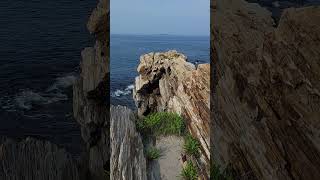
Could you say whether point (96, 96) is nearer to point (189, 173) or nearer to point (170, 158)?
point (170, 158)

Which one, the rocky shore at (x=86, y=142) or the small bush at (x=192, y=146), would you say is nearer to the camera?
the rocky shore at (x=86, y=142)

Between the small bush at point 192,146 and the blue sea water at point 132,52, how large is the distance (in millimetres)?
503

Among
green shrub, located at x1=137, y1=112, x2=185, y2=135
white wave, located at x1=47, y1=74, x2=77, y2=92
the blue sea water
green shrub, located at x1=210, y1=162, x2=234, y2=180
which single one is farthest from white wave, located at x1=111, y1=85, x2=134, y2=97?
green shrub, located at x1=210, y1=162, x2=234, y2=180

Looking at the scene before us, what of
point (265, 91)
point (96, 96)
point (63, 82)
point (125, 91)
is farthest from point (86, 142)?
point (265, 91)

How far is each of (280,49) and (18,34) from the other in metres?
1.49

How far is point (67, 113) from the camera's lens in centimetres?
228

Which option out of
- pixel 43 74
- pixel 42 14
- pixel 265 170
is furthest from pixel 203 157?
pixel 42 14

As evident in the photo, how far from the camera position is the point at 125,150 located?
2592 mm

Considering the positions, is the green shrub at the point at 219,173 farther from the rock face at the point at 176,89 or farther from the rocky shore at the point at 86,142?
the rocky shore at the point at 86,142

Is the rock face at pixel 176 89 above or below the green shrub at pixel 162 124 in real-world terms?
above

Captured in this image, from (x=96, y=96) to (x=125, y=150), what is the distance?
45 cm

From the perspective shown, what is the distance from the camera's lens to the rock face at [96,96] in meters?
2.33

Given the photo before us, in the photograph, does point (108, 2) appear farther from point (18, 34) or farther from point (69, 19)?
point (18, 34)

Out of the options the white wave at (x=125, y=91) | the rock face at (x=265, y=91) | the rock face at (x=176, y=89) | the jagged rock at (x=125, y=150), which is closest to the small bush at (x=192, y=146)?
the rock face at (x=176, y=89)
